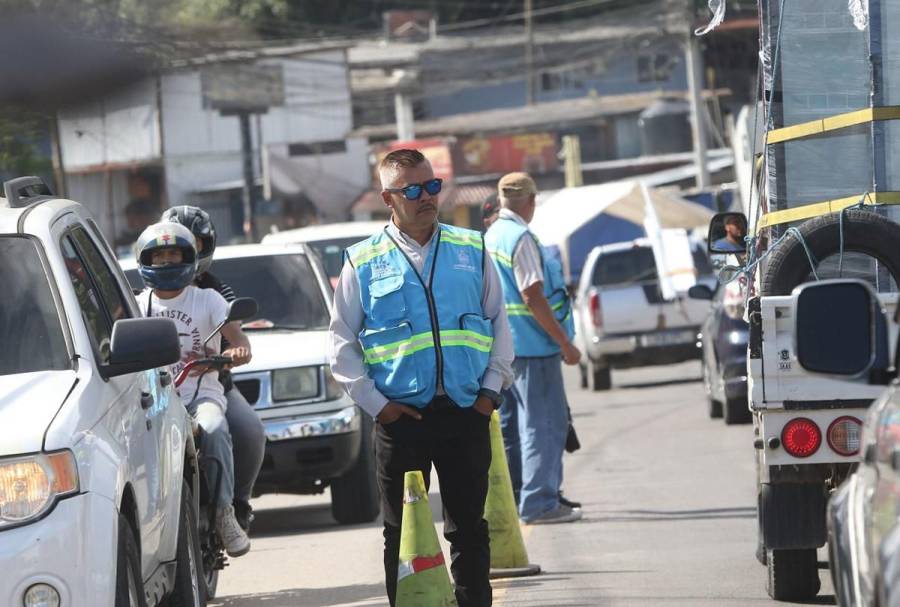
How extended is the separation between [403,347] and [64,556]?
1864 mm

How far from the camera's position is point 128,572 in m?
5.53

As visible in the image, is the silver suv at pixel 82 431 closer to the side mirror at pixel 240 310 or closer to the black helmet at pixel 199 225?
the side mirror at pixel 240 310

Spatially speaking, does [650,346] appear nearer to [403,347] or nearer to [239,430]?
[239,430]

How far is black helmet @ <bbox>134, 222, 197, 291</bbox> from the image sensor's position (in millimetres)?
8203

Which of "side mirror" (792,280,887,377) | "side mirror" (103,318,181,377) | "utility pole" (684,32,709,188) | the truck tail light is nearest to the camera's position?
"side mirror" (792,280,887,377)

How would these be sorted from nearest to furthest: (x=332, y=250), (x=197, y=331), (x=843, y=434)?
1. (x=843, y=434)
2. (x=197, y=331)
3. (x=332, y=250)

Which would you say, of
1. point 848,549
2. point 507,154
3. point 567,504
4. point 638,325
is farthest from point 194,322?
point 507,154

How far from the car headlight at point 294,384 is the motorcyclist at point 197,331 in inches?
117

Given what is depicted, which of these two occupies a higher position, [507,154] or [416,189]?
[507,154]

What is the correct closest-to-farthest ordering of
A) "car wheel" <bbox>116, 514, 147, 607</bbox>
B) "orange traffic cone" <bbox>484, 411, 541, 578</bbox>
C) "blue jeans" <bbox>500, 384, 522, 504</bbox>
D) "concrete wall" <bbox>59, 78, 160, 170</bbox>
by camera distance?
"car wheel" <bbox>116, 514, 147, 607</bbox>, "orange traffic cone" <bbox>484, 411, 541, 578</bbox>, "blue jeans" <bbox>500, 384, 522, 504</bbox>, "concrete wall" <bbox>59, 78, 160, 170</bbox>

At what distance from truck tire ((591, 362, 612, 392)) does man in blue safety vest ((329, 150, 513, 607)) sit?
17796 mm

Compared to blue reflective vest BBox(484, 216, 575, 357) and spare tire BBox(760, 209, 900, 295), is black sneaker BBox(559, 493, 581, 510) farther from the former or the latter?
spare tire BBox(760, 209, 900, 295)

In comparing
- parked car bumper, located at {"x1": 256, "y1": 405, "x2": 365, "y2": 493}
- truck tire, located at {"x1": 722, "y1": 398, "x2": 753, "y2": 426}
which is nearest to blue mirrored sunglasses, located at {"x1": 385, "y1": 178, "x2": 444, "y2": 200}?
parked car bumper, located at {"x1": 256, "y1": 405, "x2": 365, "y2": 493}

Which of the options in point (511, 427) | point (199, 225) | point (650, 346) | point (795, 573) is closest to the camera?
point (795, 573)
